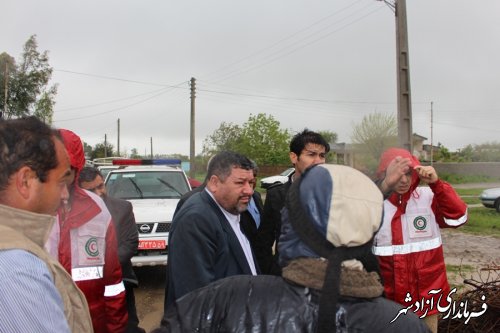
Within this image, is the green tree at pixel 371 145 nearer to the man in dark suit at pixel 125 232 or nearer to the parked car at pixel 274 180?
the parked car at pixel 274 180

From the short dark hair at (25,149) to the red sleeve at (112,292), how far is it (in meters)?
1.46

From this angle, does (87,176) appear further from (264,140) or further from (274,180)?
(264,140)

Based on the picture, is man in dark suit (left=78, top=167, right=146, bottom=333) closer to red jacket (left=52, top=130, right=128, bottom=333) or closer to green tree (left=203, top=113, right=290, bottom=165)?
red jacket (left=52, top=130, right=128, bottom=333)

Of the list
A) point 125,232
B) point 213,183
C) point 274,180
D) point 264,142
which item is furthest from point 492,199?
point 264,142

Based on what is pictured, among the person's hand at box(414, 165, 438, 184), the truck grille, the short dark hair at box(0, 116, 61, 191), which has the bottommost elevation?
the truck grille

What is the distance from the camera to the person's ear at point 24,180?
1159 millimetres

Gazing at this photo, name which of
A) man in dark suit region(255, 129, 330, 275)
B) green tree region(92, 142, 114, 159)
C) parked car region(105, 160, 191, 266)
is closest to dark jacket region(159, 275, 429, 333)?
man in dark suit region(255, 129, 330, 275)

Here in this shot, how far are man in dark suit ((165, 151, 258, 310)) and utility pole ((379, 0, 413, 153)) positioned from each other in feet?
28.7

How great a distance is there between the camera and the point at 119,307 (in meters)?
2.59

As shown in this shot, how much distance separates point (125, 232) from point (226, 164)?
1467 millimetres

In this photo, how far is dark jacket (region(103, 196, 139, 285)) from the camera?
3.38 metres

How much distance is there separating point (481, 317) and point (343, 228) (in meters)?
2.48

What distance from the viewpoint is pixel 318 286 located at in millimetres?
1141

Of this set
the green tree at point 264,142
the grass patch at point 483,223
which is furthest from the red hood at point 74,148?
the green tree at point 264,142
